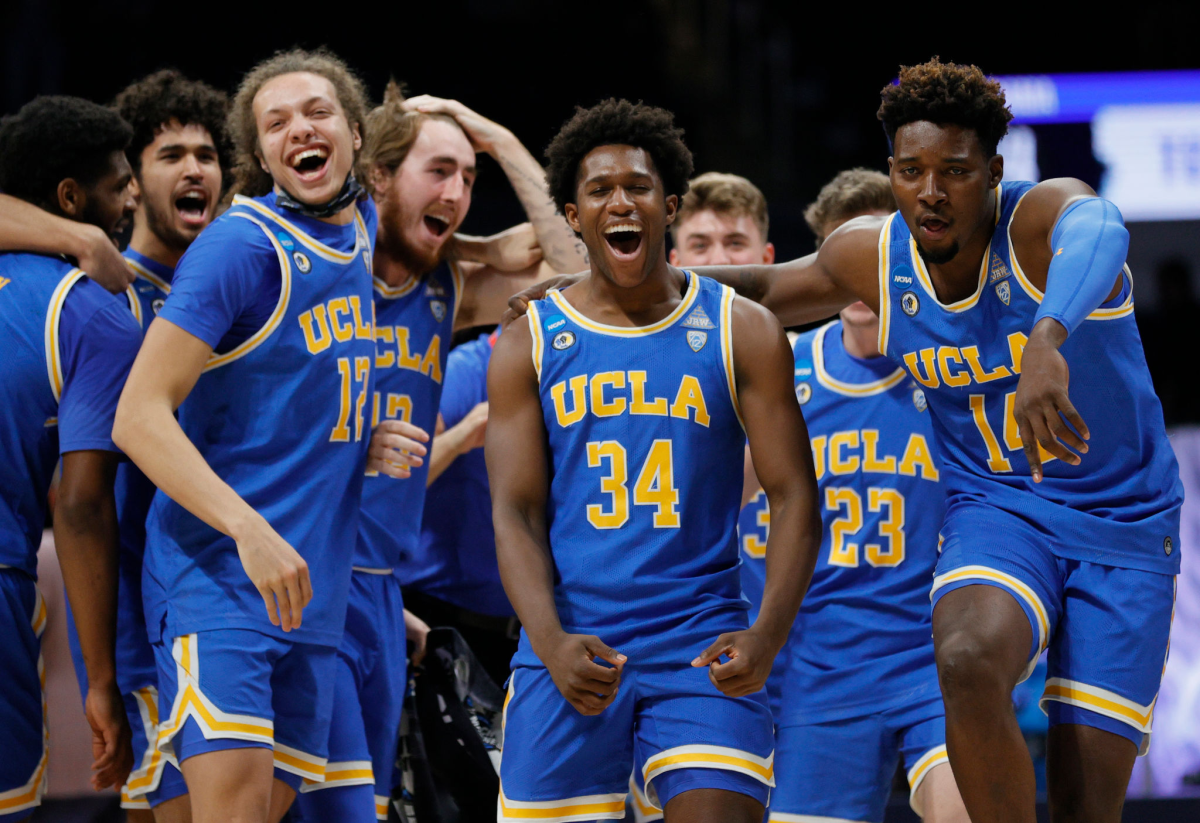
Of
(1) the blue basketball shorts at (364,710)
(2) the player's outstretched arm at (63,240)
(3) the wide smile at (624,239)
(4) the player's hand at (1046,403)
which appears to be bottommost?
(1) the blue basketball shorts at (364,710)

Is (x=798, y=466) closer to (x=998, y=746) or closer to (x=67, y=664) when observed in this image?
(x=998, y=746)

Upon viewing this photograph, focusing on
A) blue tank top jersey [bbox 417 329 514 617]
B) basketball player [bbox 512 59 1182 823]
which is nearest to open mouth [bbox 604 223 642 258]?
basketball player [bbox 512 59 1182 823]

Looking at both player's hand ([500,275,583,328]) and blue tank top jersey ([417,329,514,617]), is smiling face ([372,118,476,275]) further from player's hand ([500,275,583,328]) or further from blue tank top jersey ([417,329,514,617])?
player's hand ([500,275,583,328])

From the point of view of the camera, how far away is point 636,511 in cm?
292

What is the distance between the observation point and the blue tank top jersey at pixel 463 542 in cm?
460

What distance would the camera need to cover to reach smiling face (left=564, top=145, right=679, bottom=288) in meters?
3.00

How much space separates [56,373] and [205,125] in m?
1.09

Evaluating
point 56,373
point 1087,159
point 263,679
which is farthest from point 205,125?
point 1087,159

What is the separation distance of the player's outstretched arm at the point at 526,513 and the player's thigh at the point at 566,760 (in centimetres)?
6

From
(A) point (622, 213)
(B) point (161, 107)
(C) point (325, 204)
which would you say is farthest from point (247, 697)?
(B) point (161, 107)

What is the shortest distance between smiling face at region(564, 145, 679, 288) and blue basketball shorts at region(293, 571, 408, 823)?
1.37 metres

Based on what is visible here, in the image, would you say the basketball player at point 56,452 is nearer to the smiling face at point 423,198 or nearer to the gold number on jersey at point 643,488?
the smiling face at point 423,198

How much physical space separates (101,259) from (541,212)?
1.46 m

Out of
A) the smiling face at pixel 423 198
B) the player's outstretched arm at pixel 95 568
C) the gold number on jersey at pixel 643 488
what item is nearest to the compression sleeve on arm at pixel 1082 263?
the gold number on jersey at pixel 643 488
